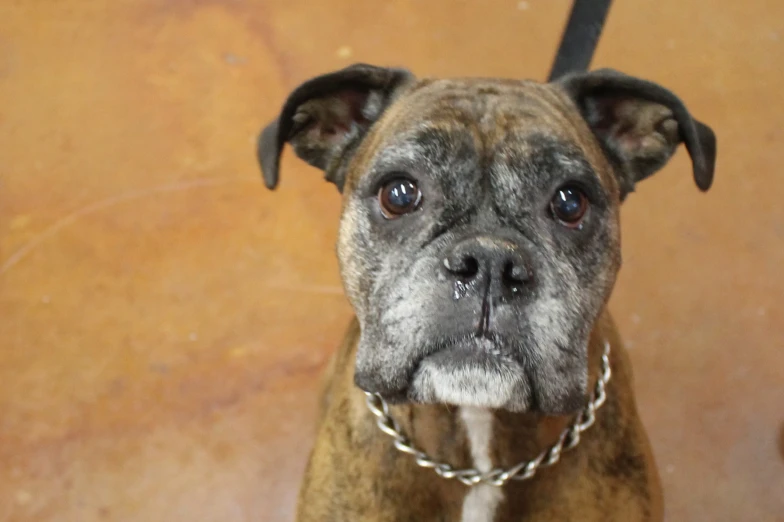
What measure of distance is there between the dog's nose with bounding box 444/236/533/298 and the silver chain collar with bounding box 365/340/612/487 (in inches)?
15.3

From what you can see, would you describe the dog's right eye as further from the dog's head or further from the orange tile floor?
the orange tile floor

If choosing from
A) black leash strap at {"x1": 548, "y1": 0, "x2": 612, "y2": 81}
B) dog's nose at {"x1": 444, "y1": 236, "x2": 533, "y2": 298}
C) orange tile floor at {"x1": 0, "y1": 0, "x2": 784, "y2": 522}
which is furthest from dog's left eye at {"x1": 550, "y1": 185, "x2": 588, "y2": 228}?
orange tile floor at {"x1": 0, "y1": 0, "x2": 784, "y2": 522}

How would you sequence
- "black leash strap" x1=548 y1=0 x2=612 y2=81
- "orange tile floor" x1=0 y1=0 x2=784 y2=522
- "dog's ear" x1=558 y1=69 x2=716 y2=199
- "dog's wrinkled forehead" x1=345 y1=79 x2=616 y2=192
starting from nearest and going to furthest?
1. "dog's wrinkled forehead" x1=345 y1=79 x2=616 y2=192
2. "dog's ear" x1=558 y1=69 x2=716 y2=199
3. "black leash strap" x1=548 y1=0 x2=612 y2=81
4. "orange tile floor" x1=0 y1=0 x2=784 y2=522

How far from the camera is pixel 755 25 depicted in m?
3.05

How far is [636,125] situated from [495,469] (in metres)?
0.76

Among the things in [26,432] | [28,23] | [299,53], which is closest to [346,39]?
[299,53]

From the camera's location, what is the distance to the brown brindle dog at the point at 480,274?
3.91 ft

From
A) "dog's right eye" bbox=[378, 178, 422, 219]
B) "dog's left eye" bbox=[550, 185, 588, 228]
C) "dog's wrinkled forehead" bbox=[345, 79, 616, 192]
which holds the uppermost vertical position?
"dog's wrinkled forehead" bbox=[345, 79, 616, 192]

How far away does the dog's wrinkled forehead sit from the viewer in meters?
1.32

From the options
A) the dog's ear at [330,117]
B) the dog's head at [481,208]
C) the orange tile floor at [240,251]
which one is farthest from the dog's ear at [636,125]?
the orange tile floor at [240,251]

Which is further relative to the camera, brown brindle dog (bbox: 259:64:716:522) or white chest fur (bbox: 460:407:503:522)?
white chest fur (bbox: 460:407:503:522)

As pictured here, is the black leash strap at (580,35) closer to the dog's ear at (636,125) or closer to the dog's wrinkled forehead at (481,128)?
the dog's ear at (636,125)

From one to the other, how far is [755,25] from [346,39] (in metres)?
1.66

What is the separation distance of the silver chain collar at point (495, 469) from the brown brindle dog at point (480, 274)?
13 millimetres
